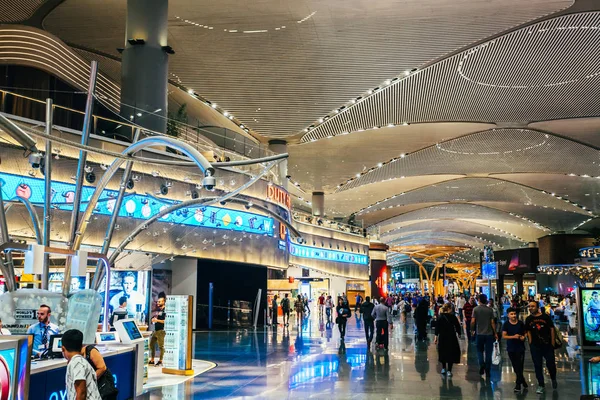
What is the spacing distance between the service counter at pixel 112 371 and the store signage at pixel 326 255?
2519 cm

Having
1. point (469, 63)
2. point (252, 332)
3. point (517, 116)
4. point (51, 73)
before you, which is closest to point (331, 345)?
point (252, 332)

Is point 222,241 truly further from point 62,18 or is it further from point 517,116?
point 517,116

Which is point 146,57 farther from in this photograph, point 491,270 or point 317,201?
point 317,201

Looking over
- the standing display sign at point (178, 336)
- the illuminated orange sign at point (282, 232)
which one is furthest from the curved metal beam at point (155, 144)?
the illuminated orange sign at point (282, 232)

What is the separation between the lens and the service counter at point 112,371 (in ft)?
19.7

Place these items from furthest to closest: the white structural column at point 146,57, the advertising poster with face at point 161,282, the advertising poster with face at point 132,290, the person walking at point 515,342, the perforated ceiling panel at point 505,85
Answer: the advertising poster with face at point 161,282, the perforated ceiling panel at point 505,85, the advertising poster with face at point 132,290, the white structural column at point 146,57, the person walking at point 515,342

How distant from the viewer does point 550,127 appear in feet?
96.2

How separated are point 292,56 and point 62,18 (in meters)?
7.66

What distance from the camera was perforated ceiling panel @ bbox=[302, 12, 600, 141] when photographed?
64.8 feet

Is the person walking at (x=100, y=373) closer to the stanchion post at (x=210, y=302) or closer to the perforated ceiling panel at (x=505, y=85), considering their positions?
the perforated ceiling panel at (x=505, y=85)

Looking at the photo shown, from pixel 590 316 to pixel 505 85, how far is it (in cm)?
1106

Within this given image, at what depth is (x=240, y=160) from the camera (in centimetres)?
1595

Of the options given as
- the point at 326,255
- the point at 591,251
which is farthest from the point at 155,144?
the point at 591,251

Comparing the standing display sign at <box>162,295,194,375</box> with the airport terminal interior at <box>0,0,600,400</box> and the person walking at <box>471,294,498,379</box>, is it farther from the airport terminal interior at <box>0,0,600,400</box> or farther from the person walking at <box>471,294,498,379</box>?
the person walking at <box>471,294,498,379</box>
